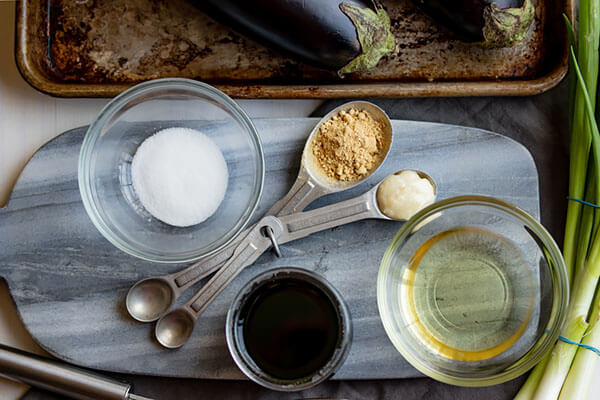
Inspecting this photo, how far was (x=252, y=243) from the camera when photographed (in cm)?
103

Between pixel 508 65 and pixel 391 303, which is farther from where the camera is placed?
pixel 508 65

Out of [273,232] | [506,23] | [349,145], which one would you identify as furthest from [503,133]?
[273,232]

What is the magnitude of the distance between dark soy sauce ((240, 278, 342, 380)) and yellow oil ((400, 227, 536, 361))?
14 centimetres

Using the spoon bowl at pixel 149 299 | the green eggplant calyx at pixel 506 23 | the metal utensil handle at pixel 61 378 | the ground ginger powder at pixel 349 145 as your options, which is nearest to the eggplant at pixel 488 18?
the green eggplant calyx at pixel 506 23

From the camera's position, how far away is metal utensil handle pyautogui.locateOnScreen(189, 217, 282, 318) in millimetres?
1024

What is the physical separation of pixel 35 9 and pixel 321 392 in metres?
0.85

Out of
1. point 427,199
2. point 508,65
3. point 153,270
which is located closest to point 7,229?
point 153,270

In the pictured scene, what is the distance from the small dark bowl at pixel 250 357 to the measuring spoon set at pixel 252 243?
0.05 metres

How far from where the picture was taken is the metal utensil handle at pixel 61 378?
3.34 feet

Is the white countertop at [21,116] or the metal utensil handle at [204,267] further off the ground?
the white countertop at [21,116]

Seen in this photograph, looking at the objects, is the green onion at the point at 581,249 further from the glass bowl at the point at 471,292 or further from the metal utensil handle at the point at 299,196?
the metal utensil handle at the point at 299,196

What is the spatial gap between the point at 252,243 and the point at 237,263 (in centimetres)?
4

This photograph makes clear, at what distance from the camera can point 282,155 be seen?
41.6 inches

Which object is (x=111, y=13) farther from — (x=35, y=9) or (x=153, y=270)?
(x=153, y=270)
